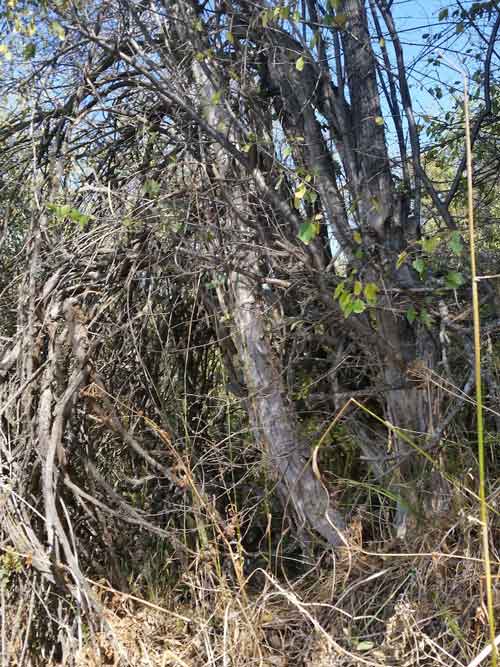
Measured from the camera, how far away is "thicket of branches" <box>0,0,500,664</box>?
316 cm

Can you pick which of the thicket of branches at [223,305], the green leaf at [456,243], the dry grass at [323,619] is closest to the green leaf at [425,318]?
the thicket of branches at [223,305]

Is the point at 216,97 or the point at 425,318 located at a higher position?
the point at 216,97

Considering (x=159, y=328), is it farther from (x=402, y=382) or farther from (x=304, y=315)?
(x=402, y=382)

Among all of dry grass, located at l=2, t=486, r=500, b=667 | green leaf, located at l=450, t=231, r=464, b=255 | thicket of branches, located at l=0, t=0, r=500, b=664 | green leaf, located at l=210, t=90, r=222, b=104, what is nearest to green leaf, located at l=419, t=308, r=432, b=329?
thicket of branches, located at l=0, t=0, r=500, b=664

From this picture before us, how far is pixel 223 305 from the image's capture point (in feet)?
11.9

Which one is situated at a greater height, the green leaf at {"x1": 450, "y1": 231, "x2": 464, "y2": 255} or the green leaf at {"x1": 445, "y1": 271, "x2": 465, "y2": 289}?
the green leaf at {"x1": 450, "y1": 231, "x2": 464, "y2": 255}

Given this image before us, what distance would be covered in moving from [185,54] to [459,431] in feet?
7.13

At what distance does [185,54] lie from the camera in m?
3.57

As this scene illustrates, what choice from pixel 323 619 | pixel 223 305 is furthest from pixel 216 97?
pixel 323 619

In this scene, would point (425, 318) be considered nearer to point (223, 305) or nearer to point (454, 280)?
point (454, 280)

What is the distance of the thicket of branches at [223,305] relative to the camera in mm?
3162

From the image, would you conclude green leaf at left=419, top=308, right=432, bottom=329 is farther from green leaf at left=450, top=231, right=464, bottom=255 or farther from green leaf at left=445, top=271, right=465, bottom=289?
green leaf at left=450, top=231, right=464, bottom=255

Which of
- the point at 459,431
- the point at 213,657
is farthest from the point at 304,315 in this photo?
the point at 213,657

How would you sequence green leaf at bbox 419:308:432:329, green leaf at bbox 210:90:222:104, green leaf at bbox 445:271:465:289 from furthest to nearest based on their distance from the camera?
green leaf at bbox 210:90:222:104, green leaf at bbox 419:308:432:329, green leaf at bbox 445:271:465:289
